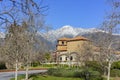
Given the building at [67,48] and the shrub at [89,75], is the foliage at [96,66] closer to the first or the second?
the shrub at [89,75]

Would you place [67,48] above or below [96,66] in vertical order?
above

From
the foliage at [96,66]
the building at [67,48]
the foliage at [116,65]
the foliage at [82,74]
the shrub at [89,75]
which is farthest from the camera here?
the building at [67,48]

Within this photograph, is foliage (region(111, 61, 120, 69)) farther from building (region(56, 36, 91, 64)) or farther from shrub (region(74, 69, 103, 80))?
building (region(56, 36, 91, 64))

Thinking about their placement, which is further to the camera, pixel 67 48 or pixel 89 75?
pixel 67 48

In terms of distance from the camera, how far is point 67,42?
10294 centimetres

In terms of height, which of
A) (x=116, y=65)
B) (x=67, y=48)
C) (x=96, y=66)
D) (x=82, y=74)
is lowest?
(x=82, y=74)

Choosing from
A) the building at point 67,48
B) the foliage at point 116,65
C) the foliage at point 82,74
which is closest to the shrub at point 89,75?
the foliage at point 82,74

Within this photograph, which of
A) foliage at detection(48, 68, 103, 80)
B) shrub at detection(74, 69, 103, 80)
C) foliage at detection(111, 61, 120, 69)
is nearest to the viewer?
shrub at detection(74, 69, 103, 80)

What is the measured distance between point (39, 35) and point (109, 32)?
39.2 feet

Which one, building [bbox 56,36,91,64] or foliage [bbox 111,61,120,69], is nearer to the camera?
foliage [bbox 111,61,120,69]

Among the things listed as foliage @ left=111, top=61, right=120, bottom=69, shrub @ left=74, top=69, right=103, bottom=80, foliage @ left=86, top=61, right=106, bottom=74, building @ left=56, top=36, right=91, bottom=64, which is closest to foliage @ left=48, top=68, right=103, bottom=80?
shrub @ left=74, top=69, right=103, bottom=80

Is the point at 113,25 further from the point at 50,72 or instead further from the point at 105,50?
the point at 50,72

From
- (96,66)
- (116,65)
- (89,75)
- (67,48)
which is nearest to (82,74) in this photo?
(89,75)

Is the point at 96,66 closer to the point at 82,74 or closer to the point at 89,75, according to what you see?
the point at 82,74
